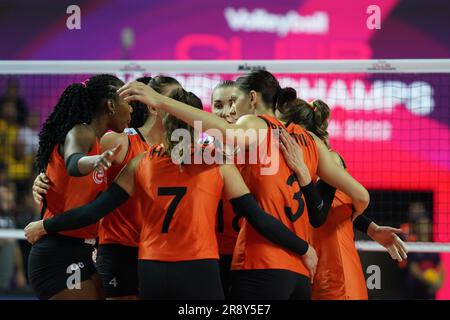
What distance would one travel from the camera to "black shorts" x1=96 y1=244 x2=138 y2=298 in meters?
5.07

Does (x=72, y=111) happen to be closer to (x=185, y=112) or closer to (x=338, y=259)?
(x=185, y=112)

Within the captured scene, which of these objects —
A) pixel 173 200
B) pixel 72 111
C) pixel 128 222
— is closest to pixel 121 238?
pixel 128 222

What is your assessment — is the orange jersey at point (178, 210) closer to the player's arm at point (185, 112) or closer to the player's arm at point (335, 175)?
the player's arm at point (185, 112)

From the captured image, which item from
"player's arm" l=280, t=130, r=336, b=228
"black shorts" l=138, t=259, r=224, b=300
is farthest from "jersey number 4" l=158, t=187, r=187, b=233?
"player's arm" l=280, t=130, r=336, b=228

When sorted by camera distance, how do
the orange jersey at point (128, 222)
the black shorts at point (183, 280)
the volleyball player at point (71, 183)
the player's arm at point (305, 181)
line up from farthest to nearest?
the orange jersey at point (128, 222) < the volleyball player at point (71, 183) < the player's arm at point (305, 181) < the black shorts at point (183, 280)

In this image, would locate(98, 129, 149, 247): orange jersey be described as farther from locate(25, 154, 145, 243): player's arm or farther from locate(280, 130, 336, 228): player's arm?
locate(280, 130, 336, 228): player's arm

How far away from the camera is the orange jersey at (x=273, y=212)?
440cm

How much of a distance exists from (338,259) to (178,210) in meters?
1.38

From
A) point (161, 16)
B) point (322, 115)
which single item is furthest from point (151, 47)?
point (322, 115)

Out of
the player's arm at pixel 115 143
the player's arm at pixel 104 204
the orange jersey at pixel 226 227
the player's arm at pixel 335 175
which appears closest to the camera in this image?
the player's arm at pixel 104 204

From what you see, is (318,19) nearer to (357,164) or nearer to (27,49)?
(357,164)

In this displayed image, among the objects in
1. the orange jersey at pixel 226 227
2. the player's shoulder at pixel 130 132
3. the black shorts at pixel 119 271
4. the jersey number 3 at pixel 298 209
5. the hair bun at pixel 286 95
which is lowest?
the black shorts at pixel 119 271

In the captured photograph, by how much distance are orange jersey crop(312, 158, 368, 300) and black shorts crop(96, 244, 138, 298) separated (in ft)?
3.84

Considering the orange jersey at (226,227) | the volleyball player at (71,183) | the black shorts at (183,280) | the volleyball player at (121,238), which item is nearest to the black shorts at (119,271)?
the volleyball player at (121,238)
